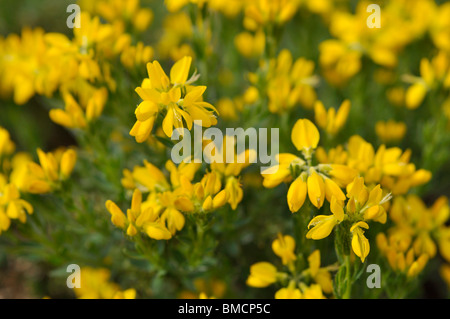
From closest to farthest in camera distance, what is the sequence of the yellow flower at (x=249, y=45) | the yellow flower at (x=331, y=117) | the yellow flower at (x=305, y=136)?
the yellow flower at (x=305, y=136), the yellow flower at (x=331, y=117), the yellow flower at (x=249, y=45)

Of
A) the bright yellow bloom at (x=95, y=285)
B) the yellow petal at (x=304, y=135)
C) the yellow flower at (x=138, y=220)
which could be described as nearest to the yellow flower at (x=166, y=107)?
the yellow flower at (x=138, y=220)

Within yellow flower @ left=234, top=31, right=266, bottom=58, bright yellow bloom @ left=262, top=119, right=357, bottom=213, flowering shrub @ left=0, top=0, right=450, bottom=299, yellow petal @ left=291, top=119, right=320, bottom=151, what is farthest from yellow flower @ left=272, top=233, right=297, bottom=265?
yellow flower @ left=234, top=31, right=266, bottom=58

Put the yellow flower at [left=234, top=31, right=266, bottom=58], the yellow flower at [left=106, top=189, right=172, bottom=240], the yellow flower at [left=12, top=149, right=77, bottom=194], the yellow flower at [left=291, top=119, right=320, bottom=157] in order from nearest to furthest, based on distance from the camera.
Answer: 1. the yellow flower at [left=106, top=189, right=172, bottom=240]
2. the yellow flower at [left=291, top=119, right=320, bottom=157]
3. the yellow flower at [left=12, top=149, right=77, bottom=194]
4. the yellow flower at [left=234, top=31, right=266, bottom=58]

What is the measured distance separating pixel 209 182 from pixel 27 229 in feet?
2.71

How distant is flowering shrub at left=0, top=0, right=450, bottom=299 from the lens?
5.49 ft

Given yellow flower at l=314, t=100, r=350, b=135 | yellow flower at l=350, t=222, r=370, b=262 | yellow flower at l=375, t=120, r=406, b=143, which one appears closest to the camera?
yellow flower at l=350, t=222, r=370, b=262

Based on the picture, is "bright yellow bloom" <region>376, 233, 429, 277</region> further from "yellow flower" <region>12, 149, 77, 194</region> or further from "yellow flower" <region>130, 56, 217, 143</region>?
"yellow flower" <region>12, 149, 77, 194</region>

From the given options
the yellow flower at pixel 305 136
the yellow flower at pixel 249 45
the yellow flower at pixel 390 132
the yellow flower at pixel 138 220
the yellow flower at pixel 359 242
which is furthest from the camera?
the yellow flower at pixel 249 45

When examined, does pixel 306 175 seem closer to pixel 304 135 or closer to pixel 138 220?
pixel 304 135

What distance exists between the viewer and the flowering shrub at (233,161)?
1674 mm

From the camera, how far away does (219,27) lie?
9.39ft

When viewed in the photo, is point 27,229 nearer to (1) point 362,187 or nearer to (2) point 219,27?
(1) point 362,187

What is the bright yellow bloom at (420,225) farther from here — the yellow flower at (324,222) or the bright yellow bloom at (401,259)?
the yellow flower at (324,222)
